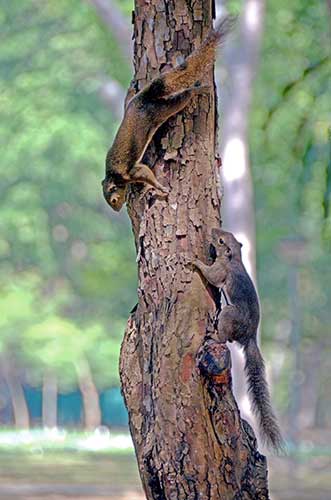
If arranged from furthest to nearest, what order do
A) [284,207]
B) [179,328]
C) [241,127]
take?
1. [284,207]
2. [241,127]
3. [179,328]

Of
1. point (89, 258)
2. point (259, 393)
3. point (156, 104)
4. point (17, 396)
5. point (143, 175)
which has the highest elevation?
point (89, 258)

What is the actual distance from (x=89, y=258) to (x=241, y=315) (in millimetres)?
11424

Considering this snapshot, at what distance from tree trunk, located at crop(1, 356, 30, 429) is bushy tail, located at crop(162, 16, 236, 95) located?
40.8ft

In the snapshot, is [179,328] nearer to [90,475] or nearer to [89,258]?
[90,475]

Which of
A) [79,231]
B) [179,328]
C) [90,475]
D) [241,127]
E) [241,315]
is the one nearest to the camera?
[179,328]

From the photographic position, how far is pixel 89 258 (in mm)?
13586

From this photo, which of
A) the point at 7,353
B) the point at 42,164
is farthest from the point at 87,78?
the point at 7,353

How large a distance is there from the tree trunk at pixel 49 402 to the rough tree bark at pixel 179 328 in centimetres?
1254

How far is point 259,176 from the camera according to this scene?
1244 cm

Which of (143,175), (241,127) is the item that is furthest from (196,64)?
(241,127)

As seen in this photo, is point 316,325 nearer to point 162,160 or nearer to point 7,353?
point 7,353

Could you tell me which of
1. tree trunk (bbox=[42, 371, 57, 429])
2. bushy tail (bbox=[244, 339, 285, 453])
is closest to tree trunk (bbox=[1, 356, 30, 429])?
tree trunk (bbox=[42, 371, 57, 429])

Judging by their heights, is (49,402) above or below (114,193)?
above

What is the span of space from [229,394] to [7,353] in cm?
1191
